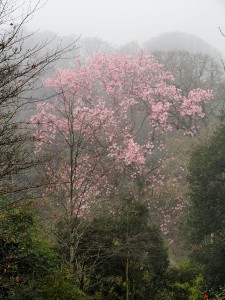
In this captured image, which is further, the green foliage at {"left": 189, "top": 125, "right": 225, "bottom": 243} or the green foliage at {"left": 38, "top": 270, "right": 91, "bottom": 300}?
the green foliage at {"left": 189, "top": 125, "right": 225, "bottom": 243}

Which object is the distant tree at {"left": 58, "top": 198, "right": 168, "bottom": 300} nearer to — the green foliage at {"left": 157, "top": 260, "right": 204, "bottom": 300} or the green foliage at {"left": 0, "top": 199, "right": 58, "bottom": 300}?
the green foliage at {"left": 157, "top": 260, "right": 204, "bottom": 300}

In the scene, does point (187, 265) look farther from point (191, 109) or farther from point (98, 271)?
point (191, 109)

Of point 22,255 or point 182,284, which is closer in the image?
point 22,255

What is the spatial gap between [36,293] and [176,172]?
15480 mm

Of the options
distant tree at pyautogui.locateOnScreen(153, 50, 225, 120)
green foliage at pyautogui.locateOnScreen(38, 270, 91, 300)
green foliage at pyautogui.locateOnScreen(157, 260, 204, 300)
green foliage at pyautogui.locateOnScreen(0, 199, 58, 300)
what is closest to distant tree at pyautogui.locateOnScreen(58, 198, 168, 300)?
green foliage at pyautogui.locateOnScreen(157, 260, 204, 300)

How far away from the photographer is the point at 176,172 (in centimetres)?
2134

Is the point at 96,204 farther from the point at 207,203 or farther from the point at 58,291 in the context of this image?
the point at 58,291

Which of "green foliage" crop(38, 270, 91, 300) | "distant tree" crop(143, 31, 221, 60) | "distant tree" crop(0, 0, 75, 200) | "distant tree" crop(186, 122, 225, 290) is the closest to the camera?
"distant tree" crop(0, 0, 75, 200)

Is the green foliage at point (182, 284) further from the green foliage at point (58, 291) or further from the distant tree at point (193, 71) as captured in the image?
the distant tree at point (193, 71)

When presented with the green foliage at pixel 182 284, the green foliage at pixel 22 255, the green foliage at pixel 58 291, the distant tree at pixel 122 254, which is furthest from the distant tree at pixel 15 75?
the green foliage at pixel 182 284

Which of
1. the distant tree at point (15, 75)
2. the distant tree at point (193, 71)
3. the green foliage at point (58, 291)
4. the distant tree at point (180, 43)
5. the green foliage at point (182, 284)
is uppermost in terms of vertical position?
the distant tree at point (180, 43)

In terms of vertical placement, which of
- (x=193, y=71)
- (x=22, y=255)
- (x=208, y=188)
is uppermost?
(x=193, y=71)

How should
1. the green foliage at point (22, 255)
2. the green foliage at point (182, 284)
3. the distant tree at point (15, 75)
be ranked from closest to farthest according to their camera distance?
the distant tree at point (15, 75) < the green foliage at point (22, 255) < the green foliage at point (182, 284)

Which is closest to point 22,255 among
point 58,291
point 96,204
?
point 58,291
